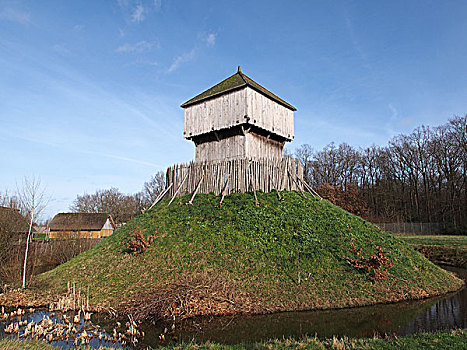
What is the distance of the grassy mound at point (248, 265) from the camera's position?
9328mm

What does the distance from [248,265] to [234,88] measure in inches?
392

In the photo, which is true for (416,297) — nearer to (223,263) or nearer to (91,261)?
(223,263)

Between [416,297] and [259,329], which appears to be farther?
[416,297]

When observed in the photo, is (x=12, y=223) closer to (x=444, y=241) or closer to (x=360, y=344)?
(x=360, y=344)

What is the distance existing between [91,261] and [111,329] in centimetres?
567

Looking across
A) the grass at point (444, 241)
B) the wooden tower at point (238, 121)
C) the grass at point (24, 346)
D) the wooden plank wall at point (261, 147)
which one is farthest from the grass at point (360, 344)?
the grass at point (444, 241)

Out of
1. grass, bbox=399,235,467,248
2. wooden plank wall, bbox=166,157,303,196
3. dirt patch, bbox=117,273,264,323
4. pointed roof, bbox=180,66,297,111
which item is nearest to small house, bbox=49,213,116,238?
pointed roof, bbox=180,66,297,111

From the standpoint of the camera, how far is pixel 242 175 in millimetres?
15219

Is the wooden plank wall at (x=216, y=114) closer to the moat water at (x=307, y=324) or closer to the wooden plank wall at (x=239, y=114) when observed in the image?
the wooden plank wall at (x=239, y=114)

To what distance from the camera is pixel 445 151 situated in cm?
4159

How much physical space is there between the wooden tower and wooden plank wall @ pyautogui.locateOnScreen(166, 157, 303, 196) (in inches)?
29.3

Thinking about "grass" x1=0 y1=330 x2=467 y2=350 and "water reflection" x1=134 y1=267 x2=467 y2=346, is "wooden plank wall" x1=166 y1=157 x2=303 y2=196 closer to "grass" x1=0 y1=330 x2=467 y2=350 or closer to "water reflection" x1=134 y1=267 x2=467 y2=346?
"water reflection" x1=134 y1=267 x2=467 y2=346

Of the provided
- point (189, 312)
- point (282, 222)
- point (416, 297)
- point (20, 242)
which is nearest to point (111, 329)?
point (189, 312)

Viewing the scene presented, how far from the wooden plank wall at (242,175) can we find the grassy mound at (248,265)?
2.39 feet
